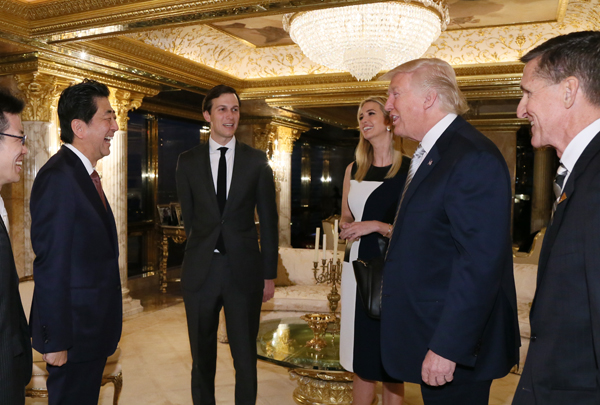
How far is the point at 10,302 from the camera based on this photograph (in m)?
1.53

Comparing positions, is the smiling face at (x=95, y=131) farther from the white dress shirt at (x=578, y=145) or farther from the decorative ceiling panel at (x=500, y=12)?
the decorative ceiling panel at (x=500, y=12)

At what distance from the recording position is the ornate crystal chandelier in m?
4.27

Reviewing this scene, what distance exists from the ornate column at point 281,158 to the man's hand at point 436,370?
348 inches

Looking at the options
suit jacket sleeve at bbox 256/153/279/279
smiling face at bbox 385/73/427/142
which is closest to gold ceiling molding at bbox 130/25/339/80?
suit jacket sleeve at bbox 256/153/279/279

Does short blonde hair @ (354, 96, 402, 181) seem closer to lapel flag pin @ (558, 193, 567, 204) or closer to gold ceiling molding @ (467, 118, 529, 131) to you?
lapel flag pin @ (558, 193, 567, 204)

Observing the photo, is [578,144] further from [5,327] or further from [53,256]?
[53,256]

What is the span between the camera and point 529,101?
4.45ft

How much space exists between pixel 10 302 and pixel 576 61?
68.9 inches

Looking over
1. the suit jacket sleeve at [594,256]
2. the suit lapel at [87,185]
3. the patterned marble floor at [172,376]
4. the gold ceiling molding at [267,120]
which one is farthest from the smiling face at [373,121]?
the gold ceiling molding at [267,120]

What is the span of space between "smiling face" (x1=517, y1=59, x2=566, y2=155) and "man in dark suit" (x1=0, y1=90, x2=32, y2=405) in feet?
5.08

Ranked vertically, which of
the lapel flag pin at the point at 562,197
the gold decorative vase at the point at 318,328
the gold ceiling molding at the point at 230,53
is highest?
the gold ceiling molding at the point at 230,53

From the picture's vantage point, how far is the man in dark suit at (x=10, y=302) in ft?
4.76

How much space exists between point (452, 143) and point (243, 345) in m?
1.65

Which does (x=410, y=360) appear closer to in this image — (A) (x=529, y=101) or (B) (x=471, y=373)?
(B) (x=471, y=373)
